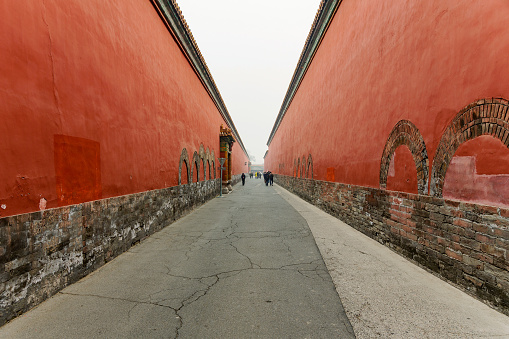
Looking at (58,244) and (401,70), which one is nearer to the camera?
(58,244)

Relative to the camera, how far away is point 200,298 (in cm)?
288

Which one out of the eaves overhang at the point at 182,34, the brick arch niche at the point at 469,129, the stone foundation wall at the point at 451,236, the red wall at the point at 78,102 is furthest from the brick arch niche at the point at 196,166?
the brick arch niche at the point at 469,129

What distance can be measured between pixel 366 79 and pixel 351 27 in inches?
91.2

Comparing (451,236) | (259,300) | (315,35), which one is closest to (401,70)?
(451,236)

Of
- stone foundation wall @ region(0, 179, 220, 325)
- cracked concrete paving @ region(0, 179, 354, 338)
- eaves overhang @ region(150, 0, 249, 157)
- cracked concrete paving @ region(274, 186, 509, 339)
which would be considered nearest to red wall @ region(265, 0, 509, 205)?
cracked concrete paving @ region(274, 186, 509, 339)

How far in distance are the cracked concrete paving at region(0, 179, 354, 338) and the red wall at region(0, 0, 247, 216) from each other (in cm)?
126

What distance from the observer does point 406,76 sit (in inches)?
179

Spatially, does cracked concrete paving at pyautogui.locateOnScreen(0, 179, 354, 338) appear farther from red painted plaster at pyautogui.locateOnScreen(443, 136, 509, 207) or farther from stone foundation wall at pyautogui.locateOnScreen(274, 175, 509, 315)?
red painted plaster at pyautogui.locateOnScreen(443, 136, 509, 207)

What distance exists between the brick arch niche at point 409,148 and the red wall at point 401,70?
13 centimetres

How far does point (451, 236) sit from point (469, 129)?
4.84 ft

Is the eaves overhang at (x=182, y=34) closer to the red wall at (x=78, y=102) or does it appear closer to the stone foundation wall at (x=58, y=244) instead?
the red wall at (x=78, y=102)

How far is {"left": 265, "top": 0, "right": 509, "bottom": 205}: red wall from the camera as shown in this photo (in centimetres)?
299

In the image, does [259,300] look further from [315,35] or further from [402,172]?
[315,35]

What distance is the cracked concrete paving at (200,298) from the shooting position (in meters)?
2.27
